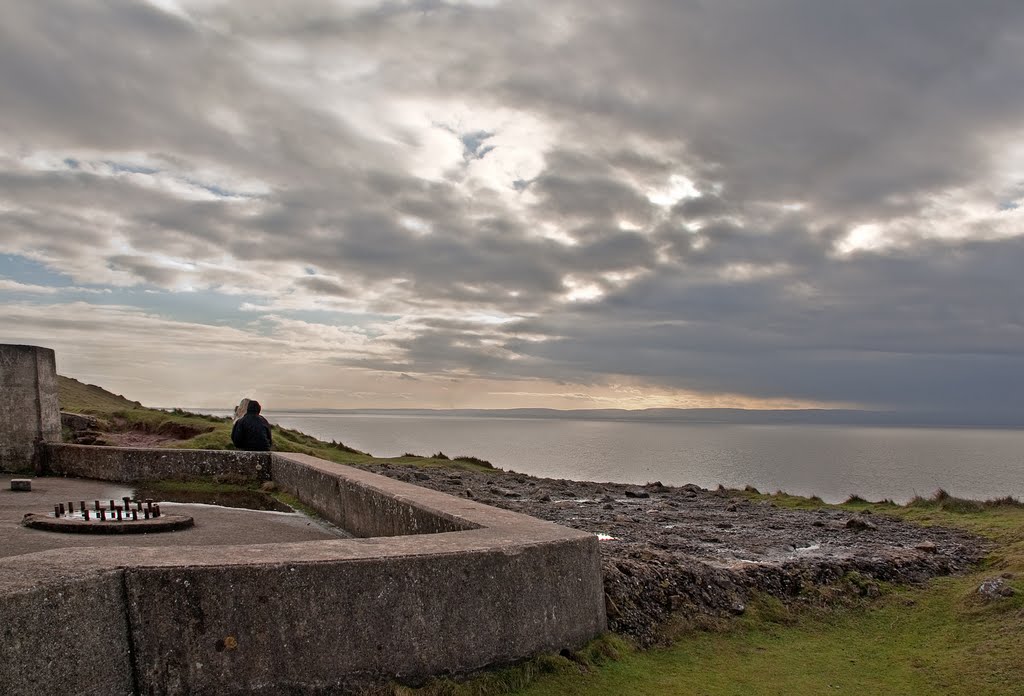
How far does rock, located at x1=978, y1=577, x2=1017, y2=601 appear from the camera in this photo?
905 cm

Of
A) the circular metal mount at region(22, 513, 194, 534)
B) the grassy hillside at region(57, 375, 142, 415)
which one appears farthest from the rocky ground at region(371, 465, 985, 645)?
the grassy hillside at region(57, 375, 142, 415)

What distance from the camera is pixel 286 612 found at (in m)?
5.11

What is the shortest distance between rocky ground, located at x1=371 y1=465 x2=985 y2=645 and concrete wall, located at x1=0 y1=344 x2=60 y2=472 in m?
9.61

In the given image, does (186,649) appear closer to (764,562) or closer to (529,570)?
(529,570)

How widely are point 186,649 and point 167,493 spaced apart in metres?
11.0

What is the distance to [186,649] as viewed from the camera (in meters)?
4.87

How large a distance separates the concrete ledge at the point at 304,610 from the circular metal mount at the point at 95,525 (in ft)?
15.7

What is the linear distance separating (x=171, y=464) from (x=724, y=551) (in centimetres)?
1159

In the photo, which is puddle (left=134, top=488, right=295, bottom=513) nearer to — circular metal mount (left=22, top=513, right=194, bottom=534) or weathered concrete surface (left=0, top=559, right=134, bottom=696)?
circular metal mount (left=22, top=513, right=194, bottom=534)

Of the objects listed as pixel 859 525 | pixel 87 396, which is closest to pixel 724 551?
pixel 859 525

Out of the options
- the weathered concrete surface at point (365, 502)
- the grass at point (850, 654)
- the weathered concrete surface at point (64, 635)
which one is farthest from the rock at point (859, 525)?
the weathered concrete surface at point (64, 635)

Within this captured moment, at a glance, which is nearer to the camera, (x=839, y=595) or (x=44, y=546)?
(x=44, y=546)

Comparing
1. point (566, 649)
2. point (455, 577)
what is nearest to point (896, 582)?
point (566, 649)

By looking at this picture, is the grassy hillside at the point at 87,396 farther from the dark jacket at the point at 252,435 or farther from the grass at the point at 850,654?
the grass at the point at 850,654
